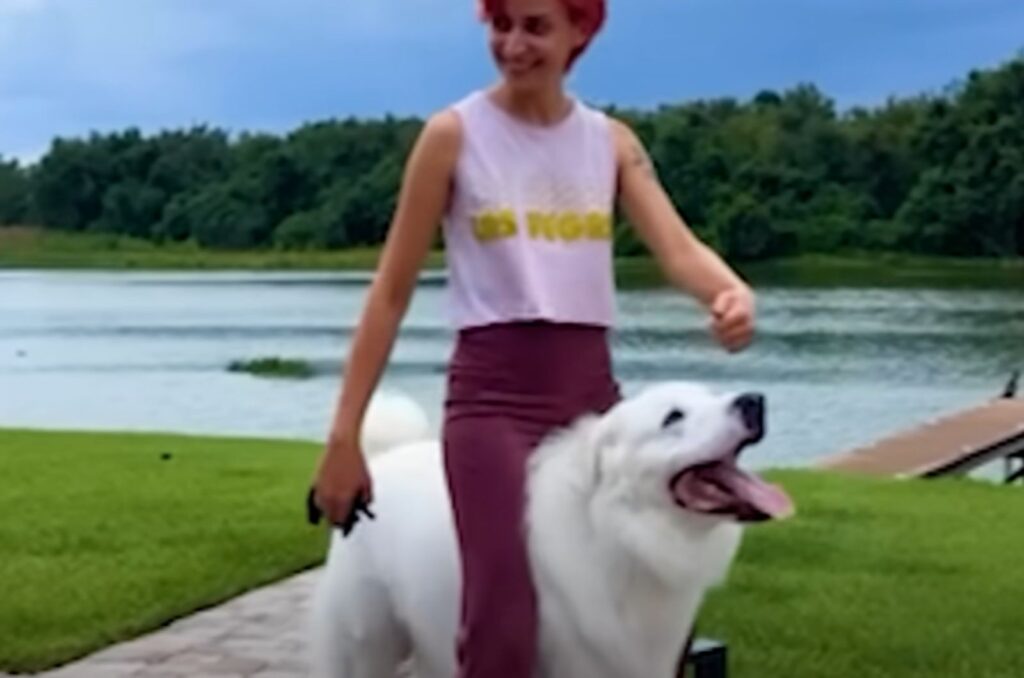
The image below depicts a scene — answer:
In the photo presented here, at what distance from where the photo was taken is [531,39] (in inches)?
143

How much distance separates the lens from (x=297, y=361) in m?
34.7

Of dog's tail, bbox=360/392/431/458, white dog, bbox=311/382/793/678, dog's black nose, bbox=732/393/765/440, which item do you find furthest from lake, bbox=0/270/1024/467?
dog's black nose, bbox=732/393/765/440

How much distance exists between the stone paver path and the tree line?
156 ft

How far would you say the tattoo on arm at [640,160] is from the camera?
12.7ft

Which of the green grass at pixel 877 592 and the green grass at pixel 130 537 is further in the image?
the green grass at pixel 130 537

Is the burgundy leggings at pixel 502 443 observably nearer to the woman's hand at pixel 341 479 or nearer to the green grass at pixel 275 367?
the woman's hand at pixel 341 479

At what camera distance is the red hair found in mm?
3641

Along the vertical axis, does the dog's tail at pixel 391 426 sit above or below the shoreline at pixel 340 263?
above

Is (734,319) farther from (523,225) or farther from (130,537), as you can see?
(130,537)

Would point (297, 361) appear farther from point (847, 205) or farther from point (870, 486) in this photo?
point (847, 205)

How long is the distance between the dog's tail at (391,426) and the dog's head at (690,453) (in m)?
0.87

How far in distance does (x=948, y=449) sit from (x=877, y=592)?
7540mm

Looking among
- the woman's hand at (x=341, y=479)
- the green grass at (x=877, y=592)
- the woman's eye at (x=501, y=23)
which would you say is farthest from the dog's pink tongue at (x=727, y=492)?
the green grass at (x=877, y=592)

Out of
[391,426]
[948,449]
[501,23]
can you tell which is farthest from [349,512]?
[948,449]
